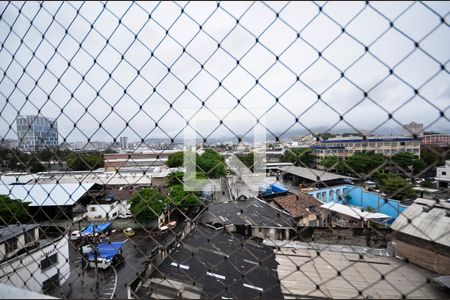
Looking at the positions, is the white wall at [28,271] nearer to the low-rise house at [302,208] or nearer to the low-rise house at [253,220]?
the low-rise house at [253,220]

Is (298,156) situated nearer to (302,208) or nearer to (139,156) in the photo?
(139,156)

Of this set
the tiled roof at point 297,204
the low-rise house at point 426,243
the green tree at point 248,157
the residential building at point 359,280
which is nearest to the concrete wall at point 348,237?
the tiled roof at point 297,204

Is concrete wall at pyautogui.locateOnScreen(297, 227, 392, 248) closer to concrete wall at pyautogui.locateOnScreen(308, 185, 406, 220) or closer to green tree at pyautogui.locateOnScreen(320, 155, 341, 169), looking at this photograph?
concrete wall at pyautogui.locateOnScreen(308, 185, 406, 220)

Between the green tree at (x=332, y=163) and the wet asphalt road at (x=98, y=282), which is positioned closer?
the green tree at (x=332, y=163)

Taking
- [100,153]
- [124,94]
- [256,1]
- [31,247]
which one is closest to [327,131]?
[256,1]

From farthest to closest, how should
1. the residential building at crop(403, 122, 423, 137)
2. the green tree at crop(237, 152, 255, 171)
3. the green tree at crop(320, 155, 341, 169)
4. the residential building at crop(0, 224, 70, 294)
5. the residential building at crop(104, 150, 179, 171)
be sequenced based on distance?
the green tree at crop(237, 152, 255, 171) < the residential building at crop(0, 224, 70, 294) < the residential building at crop(104, 150, 179, 171) < the green tree at crop(320, 155, 341, 169) < the residential building at crop(403, 122, 423, 137)

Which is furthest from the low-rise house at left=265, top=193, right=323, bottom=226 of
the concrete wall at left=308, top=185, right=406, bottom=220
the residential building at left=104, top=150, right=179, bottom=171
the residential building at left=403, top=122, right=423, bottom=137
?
the residential building at left=403, top=122, right=423, bottom=137

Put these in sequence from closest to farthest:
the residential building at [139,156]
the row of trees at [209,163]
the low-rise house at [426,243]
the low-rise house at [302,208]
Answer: the residential building at [139,156] → the row of trees at [209,163] → the low-rise house at [426,243] → the low-rise house at [302,208]
